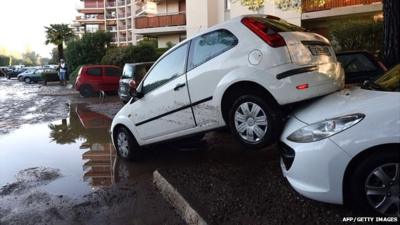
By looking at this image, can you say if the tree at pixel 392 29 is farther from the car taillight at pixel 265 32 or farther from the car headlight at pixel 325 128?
the car headlight at pixel 325 128

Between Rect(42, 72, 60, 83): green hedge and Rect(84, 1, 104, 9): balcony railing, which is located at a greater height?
Rect(84, 1, 104, 9): balcony railing

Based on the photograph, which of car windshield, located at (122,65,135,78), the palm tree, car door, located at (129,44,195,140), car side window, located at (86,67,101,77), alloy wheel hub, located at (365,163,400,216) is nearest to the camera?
alloy wheel hub, located at (365,163,400,216)

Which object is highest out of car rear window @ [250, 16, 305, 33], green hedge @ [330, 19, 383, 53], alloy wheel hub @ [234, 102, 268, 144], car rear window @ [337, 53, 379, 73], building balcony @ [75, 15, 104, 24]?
building balcony @ [75, 15, 104, 24]

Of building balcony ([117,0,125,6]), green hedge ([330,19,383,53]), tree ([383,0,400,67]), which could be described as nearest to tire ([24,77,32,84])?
green hedge ([330,19,383,53])

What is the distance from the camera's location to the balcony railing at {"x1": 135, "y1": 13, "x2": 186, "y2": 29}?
34844 millimetres

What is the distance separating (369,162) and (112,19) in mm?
97835

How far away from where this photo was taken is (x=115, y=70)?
73.3ft

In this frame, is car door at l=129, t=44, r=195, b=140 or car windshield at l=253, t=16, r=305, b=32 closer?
car windshield at l=253, t=16, r=305, b=32

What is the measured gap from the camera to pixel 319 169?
12.6 ft

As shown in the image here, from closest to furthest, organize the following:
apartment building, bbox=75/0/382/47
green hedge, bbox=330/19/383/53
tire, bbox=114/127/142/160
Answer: tire, bbox=114/127/142/160, green hedge, bbox=330/19/383/53, apartment building, bbox=75/0/382/47

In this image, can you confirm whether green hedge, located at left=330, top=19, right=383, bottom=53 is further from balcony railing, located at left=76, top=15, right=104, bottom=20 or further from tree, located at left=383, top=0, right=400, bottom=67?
balcony railing, located at left=76, top=15, right=104, bottom=20

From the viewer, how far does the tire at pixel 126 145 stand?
720cm

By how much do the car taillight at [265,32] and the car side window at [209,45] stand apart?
25 cm

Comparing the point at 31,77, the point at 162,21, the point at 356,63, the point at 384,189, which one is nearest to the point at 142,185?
the point at 384,189
